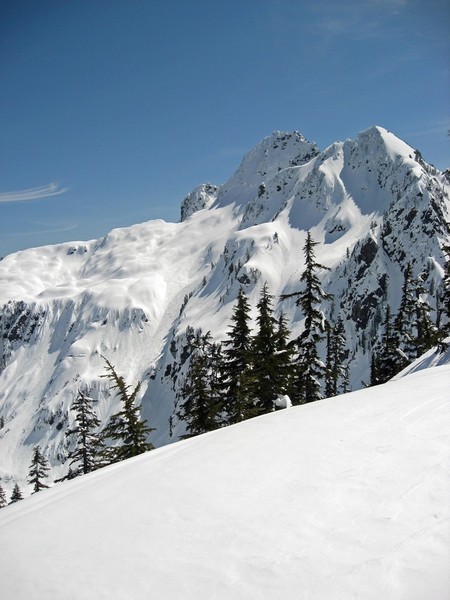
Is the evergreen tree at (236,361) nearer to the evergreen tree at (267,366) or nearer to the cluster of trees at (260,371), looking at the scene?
the cluster of trees at (260,371)

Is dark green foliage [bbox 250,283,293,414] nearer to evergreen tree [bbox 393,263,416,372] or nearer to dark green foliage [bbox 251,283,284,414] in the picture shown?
dark green foliage [bbox 251,283,284,414]

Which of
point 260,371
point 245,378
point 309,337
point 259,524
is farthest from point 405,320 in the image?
point 259,524

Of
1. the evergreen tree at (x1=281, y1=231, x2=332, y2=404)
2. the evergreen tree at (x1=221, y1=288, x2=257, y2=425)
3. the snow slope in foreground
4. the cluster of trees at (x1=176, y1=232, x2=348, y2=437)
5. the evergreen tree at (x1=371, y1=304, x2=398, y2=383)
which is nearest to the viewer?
the snow slope in foreground

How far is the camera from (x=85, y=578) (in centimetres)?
342

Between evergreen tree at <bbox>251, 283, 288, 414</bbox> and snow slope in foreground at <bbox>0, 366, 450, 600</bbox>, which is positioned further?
evergreen tree at <bbox>251, 283, 288, 414</bbox>

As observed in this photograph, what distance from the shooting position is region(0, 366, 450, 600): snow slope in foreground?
10.2ft

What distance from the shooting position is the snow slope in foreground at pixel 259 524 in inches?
123

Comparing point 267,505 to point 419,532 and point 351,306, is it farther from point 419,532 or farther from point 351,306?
point 351,306

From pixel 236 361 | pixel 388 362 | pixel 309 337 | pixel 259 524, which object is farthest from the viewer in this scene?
pixel 388 362

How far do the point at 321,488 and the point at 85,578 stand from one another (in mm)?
2418

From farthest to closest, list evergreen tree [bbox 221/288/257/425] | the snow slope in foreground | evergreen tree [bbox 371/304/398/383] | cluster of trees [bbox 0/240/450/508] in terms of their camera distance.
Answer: evergreen tree [bbox 371/304/398/383] < evergreen tree [bbox 221/288/257/425] < cluster of trees [bbox 0/240/450/508] < the snow slope in foreground

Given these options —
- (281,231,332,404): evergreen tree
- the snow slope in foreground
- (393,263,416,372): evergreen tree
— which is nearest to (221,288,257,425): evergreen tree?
(281,231,332,404): evergreen tree

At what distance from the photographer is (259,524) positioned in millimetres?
3865

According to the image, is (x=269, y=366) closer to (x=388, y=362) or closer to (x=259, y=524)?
(x=388, y=362)
